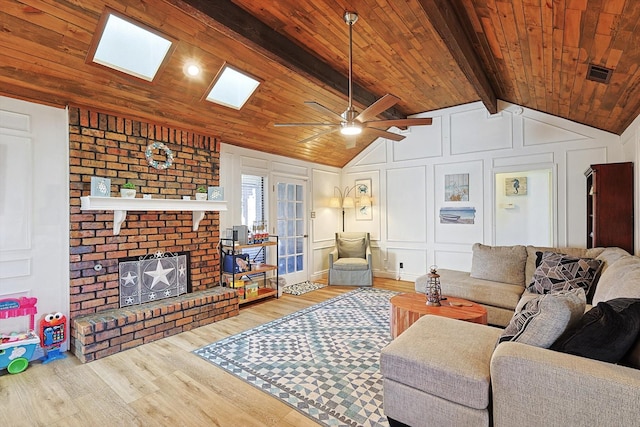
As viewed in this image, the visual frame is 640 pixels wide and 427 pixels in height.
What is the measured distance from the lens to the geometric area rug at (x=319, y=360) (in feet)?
7.02

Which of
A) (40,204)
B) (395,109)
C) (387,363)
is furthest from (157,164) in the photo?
(395,109)

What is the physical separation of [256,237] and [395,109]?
3.15 m

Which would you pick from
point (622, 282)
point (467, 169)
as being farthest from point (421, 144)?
point (622, 282)

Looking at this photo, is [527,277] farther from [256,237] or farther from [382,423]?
[256,237]

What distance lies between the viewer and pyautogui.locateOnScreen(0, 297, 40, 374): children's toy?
257 cm

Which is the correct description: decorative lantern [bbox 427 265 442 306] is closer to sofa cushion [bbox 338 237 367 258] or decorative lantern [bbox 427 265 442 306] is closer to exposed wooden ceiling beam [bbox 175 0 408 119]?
exposed wooden ceiling beam [bbox 175 0 408 119]

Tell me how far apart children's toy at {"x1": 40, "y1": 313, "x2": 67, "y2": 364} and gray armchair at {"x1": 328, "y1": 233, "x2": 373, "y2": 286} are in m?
3.78

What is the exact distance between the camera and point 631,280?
200 cm

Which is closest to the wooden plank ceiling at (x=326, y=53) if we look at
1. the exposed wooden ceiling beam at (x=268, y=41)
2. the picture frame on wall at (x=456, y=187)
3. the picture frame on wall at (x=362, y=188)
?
the exposed wooden ceiling beam at (x=268, y=41)

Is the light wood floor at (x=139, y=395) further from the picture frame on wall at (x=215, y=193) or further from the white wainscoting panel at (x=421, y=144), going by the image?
the white wainscoting panel at (x=421, y=144)

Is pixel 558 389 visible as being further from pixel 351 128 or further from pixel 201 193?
pixel 201 193

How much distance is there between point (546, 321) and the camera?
1.64 metres

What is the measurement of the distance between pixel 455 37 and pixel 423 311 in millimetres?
2389

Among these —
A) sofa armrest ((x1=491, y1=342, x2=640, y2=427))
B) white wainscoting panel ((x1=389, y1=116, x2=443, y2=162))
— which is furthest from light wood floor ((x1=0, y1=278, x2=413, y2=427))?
white wainscoting panel ((x1=389, y1=116, x2=443, y2=162))
